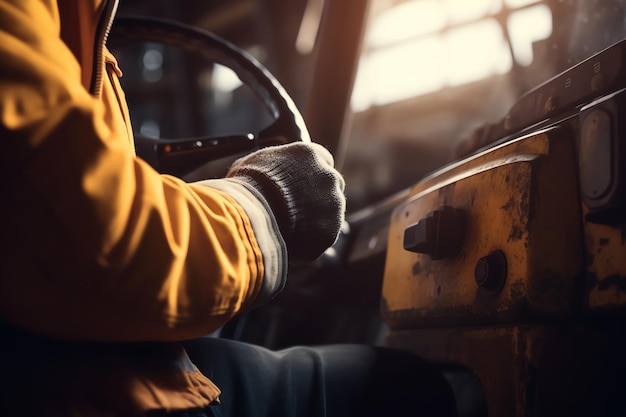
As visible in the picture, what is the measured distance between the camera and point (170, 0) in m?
4.46

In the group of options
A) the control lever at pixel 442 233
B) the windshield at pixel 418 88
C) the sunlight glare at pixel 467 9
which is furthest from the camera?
the windshield at pixel 418 88

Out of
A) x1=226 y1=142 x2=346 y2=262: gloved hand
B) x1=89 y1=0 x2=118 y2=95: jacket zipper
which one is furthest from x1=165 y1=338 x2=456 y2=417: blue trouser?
x1=89 y1=0 x2=118 y2=95: jacket zipper

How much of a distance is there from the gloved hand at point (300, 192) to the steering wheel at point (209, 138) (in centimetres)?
24

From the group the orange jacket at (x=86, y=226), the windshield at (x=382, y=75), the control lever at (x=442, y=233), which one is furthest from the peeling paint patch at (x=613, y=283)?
the windshield at (x=382, y=75)

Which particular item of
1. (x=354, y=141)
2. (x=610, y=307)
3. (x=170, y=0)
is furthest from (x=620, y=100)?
(x=354, y=141)

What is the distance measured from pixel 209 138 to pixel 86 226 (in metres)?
0.46

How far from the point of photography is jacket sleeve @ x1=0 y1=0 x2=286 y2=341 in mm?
337

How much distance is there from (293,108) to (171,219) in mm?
443

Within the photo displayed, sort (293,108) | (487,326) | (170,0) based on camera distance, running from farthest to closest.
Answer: (170,0) → (293,108) → (487,326)

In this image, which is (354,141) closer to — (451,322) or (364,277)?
(364,277)

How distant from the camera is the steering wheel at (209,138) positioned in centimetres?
79

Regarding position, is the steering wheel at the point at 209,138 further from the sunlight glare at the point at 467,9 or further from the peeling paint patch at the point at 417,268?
the sunlight glare at the point at 467,9

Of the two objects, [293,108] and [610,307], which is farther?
[293,108]

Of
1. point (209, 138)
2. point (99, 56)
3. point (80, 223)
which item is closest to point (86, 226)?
point (80, 223)
